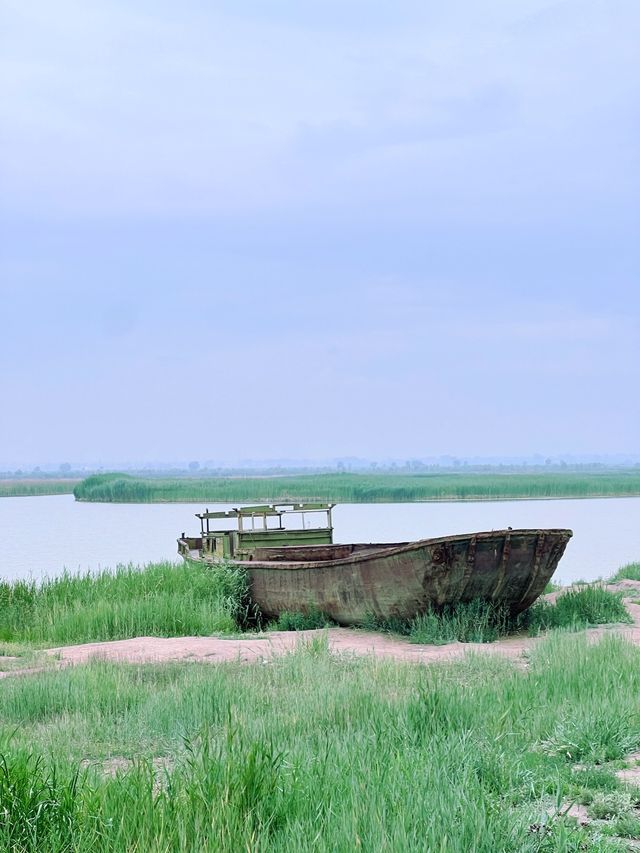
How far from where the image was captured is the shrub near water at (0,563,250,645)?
14016 millimetres

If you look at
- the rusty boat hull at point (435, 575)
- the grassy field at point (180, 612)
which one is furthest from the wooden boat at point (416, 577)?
the grassy field at point (180, 612)

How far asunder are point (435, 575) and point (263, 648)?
9.16ft

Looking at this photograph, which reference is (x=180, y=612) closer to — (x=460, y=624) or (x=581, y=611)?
(x=460, y=624)

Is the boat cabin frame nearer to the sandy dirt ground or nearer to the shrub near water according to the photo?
the shrub near water

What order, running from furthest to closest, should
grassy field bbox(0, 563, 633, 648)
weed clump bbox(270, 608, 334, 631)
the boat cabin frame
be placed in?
the boat cabin frame → weed clump bbox(270, 608, 334, 631) → grassy field bbox(0, 563, 633, 648)

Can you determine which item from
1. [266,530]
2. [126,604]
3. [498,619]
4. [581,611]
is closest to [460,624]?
[498,619]

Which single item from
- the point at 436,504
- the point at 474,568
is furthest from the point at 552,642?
the point at 436,504

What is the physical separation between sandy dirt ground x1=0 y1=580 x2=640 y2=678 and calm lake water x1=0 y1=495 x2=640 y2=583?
7937 mm

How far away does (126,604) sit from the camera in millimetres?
14484

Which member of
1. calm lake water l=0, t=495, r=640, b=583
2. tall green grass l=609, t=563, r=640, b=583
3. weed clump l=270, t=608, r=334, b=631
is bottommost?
calm lake water l=0, t=495, r=640, b=583

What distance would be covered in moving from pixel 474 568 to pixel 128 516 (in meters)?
45.9

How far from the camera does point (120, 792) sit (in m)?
4.54

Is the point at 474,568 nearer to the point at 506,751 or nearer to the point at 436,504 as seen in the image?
the point at 506,751

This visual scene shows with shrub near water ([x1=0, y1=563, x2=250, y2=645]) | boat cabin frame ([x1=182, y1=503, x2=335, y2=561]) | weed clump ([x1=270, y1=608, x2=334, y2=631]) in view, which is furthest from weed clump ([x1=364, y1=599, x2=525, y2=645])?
boat cabin frame ([x1=182, y1=503, x2=335, y2=561])
